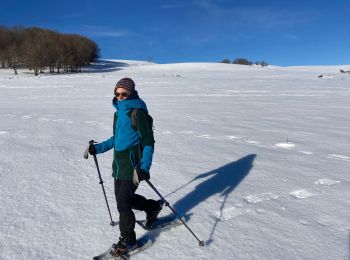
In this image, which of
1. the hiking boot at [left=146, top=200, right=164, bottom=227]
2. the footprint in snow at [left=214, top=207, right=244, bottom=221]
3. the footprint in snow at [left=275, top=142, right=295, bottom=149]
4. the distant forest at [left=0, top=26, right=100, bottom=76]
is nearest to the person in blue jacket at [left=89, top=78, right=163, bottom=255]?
the hiking boot at [left=146, top=200, right=164, bottom=227]

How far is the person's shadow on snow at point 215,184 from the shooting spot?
454 centimetres

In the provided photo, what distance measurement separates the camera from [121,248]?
3.33 metres

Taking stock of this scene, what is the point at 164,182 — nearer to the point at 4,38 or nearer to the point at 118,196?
the point at 118,196

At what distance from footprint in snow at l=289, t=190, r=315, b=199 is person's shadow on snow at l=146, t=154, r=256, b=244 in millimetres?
829

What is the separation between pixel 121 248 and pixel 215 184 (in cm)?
231

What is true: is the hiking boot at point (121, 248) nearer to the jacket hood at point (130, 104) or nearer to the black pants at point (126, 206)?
the black pants at point (126, 206)

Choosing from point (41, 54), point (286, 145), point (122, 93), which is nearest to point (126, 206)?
point (122, 93)

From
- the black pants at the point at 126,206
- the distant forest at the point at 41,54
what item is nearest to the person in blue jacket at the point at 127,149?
the black pants at the point at 126,206

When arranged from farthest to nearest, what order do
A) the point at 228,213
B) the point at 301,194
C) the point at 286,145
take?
the point at 286,145 < the point at 301,194 < the point at 228,213

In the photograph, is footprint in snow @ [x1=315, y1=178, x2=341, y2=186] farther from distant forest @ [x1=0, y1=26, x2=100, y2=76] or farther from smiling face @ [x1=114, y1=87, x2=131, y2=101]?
distant forest @ [x1=0, y1=26, x2=100, y2=76]

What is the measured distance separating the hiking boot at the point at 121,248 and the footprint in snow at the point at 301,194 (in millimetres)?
2501

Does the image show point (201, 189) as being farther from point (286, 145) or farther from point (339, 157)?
point (286, 145)

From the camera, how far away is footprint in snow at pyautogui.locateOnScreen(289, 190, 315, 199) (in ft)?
15.7

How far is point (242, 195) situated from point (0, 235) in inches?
118
